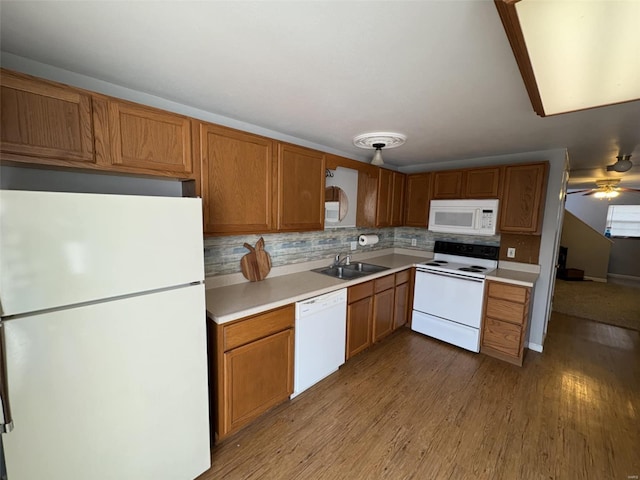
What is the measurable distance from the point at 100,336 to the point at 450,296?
301 cm

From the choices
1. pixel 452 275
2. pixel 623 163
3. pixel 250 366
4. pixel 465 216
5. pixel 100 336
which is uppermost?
pixel 623 163

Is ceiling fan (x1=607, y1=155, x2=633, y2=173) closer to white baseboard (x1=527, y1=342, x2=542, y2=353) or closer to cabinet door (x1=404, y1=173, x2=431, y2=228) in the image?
cabinet door (x1=404, y1=173, x2=431, y2=228)

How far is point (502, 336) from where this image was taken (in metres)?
2.66

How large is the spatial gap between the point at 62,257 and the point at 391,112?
1948mm

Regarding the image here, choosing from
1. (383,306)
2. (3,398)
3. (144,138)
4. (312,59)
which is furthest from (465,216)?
(3,398)

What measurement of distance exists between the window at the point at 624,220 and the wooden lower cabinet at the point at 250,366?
9396 mm

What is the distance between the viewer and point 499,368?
8.38 feet

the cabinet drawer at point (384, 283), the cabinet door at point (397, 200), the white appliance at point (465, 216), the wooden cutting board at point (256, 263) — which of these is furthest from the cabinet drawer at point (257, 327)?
the white appliance at point (465, 216)

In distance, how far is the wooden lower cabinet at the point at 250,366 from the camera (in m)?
1.58

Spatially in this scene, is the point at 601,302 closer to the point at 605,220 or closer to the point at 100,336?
the point at 605,220

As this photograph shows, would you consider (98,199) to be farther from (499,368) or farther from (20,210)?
(499,368)

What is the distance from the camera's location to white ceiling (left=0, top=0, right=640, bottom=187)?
3.12ft

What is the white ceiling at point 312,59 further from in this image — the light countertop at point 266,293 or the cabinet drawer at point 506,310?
the cabinet drawer at point 506,310

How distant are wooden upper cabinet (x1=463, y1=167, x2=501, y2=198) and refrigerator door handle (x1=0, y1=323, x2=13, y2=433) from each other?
3618 millimetres
